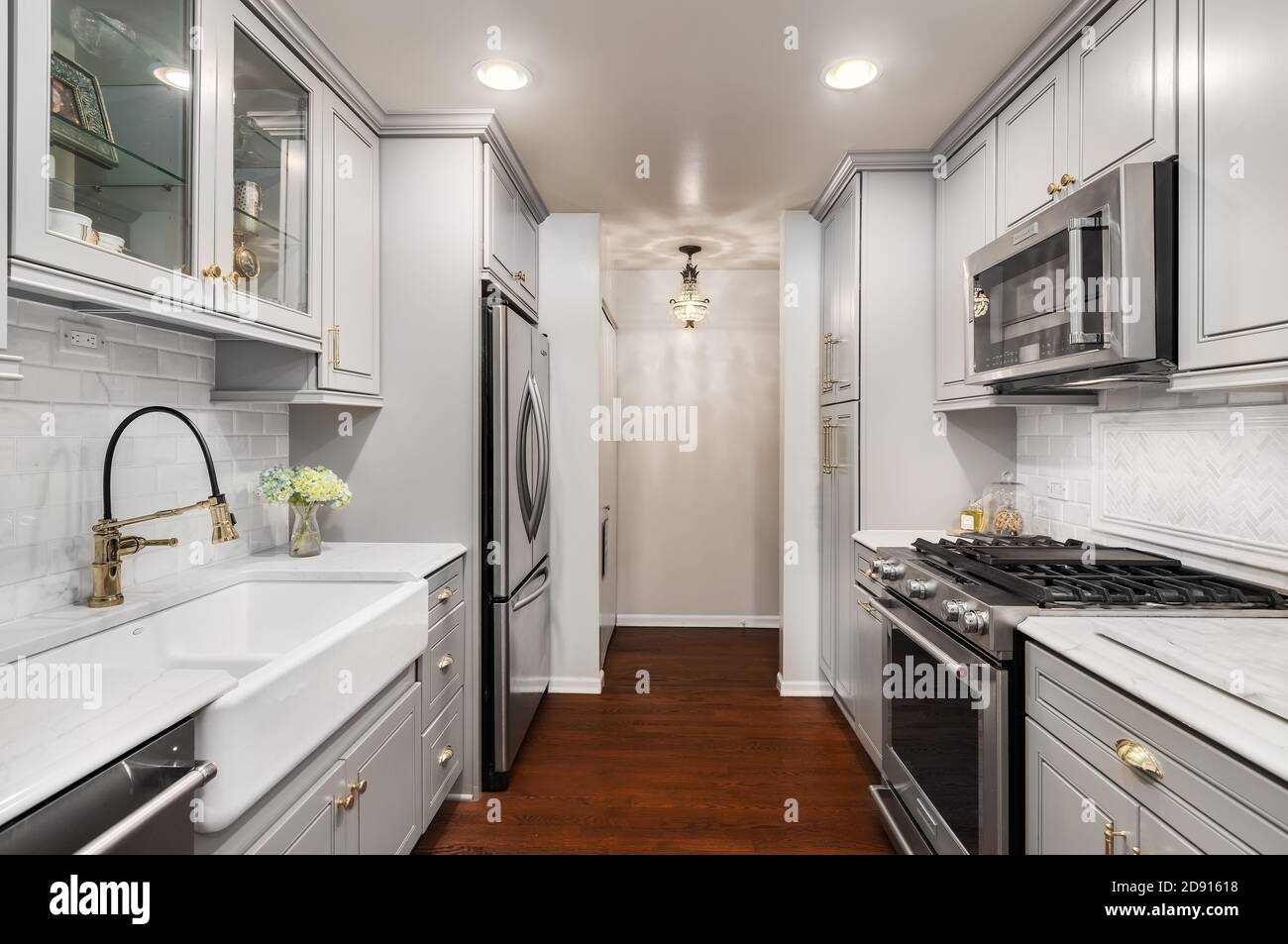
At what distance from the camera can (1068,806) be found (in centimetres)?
124

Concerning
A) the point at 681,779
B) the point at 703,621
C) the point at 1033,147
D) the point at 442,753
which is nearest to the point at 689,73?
the point at 1033,147

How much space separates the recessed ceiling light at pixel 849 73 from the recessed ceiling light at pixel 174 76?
184 cm

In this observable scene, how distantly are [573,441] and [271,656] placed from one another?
211 centimetres

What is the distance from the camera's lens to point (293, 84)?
1854 millimetres

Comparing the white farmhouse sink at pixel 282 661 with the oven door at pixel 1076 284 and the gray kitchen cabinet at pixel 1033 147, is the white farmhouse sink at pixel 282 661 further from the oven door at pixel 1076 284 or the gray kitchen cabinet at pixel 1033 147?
the gray kitchen cabinet at pixel 1033 147

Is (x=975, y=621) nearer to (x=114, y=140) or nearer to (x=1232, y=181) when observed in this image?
(x=1232, y=181)

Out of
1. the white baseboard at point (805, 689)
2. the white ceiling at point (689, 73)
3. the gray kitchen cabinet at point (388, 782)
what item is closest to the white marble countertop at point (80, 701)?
the gray kitchen cabinet at point (388, 782)

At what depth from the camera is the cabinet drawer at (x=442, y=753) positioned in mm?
1969

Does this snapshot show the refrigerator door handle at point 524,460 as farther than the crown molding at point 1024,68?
Yes

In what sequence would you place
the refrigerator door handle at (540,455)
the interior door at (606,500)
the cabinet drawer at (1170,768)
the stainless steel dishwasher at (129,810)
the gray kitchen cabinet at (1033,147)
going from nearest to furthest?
the stainless steel dishwasher at (129,810) < the cabinet drawer at (1170,768) < the gray kitchen cabinet at (1033,147) < the refrigerator door handle at (540,455) < the interior door at (606,500)

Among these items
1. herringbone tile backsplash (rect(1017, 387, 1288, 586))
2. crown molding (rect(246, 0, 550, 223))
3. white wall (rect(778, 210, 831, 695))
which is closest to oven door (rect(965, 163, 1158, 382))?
herringbone tile backsplash (rect(1017, 387, 1288, 586))

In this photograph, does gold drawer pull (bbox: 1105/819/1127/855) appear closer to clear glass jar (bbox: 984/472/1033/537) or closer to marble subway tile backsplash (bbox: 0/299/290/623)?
clear glass jar (bbox: 984/472/1033/537)

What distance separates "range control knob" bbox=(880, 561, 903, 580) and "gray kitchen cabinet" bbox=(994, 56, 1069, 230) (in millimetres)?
1190
